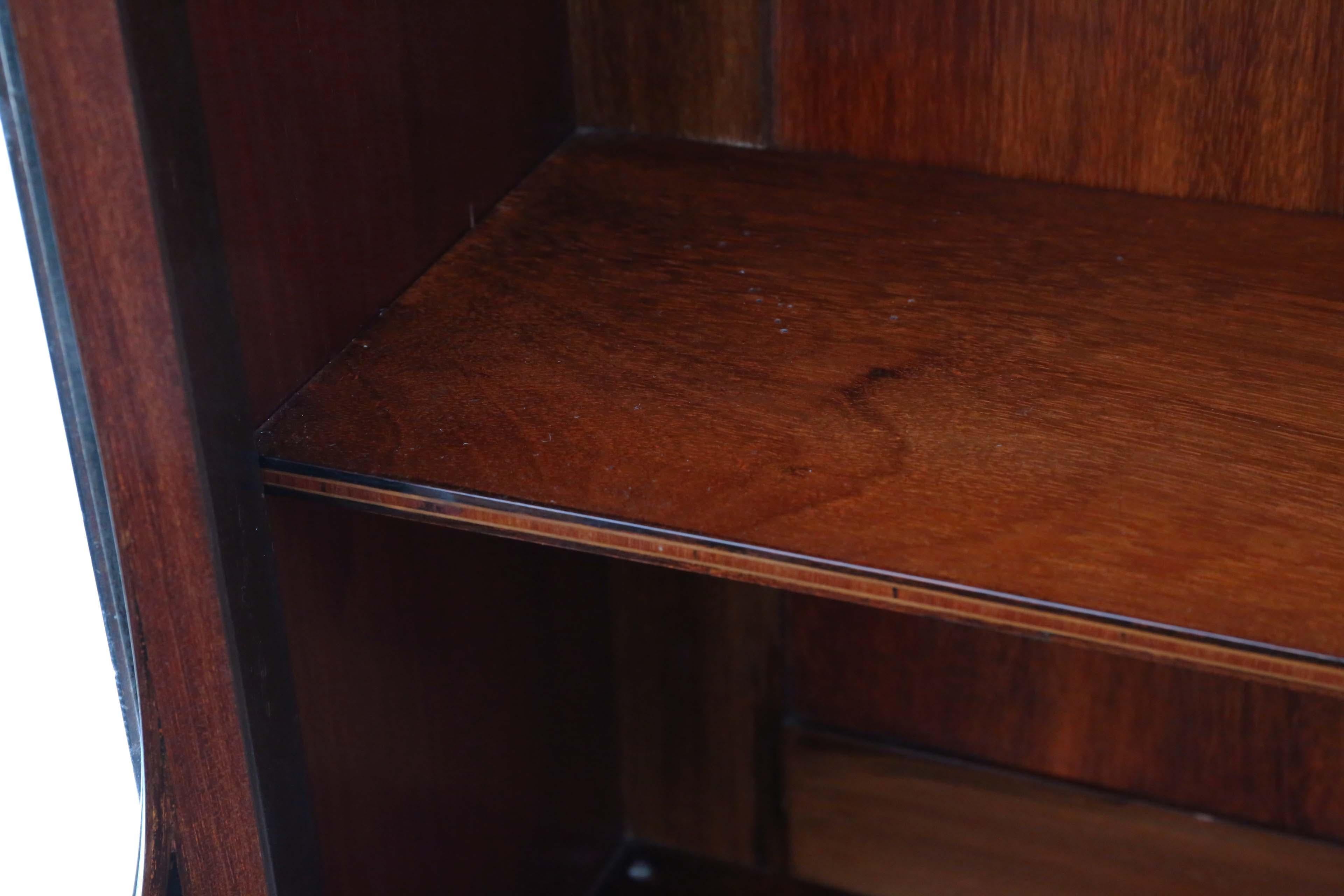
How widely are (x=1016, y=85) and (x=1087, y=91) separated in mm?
46

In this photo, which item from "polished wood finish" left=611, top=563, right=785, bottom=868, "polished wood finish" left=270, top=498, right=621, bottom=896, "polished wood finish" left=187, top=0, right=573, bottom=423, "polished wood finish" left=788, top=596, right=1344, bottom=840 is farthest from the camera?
"polished wood finish" left=611, top=563, right=785, bottom=868

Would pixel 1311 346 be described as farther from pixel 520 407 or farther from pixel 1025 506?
pixel 520 407

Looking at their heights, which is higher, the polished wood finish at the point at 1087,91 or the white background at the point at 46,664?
the polished wood finish at the point at 1087,91

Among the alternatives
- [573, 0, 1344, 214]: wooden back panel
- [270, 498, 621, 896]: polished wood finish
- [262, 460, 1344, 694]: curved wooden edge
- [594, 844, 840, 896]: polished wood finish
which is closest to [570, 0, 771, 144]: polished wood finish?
[573, 0, 1344, 214]: wooden back panel

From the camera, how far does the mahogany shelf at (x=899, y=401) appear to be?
638mm

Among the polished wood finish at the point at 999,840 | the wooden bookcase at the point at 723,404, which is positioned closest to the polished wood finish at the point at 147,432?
the wooden bookcase at the point at 723,404

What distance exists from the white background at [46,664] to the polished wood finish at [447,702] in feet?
0.36

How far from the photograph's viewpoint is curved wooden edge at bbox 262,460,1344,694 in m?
0.59

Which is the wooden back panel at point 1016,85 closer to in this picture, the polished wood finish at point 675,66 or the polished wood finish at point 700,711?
the polished wood finish at point 675,66

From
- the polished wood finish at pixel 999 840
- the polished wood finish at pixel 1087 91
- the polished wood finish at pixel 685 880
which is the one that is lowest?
the polished wood finish at pixel 685 880

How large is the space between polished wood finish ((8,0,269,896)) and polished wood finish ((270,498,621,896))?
61 mm

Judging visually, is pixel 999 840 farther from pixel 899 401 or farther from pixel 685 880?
pixel 899 401

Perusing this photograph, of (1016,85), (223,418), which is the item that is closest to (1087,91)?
(1016,85)

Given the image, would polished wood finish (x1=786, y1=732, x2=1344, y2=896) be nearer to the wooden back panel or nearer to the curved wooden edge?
the wooden back panel
